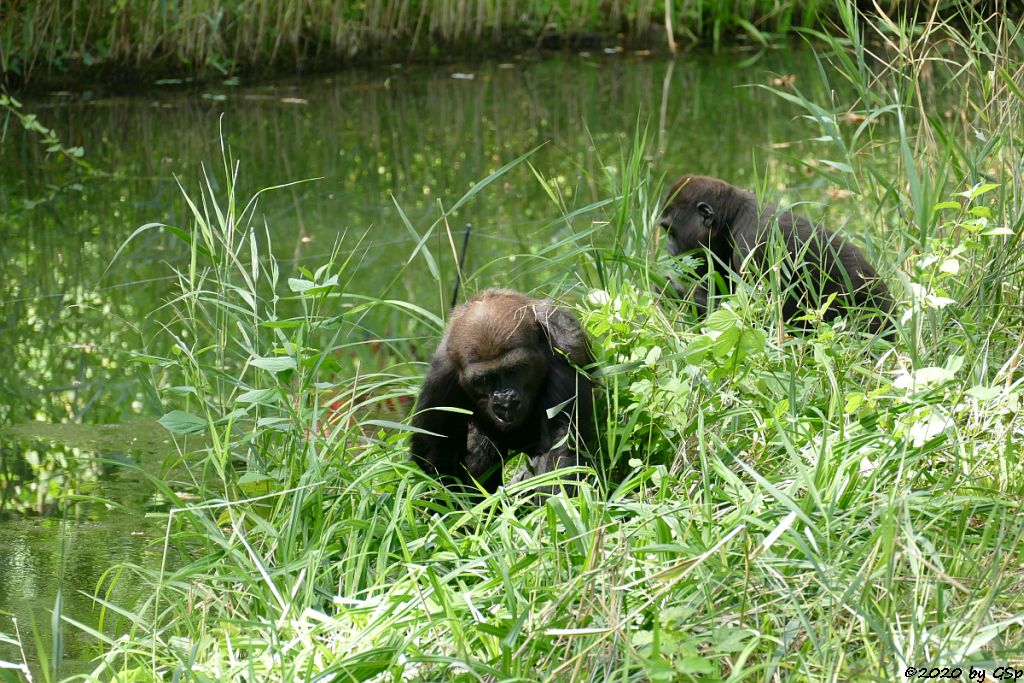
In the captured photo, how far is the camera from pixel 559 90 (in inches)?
540

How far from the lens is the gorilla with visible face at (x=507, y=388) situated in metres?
3.80

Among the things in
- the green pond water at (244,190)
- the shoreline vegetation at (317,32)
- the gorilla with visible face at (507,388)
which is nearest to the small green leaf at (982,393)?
the gorilla with visible face at (507,388)

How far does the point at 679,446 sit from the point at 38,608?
221 centimetres

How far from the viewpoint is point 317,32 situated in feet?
45.4

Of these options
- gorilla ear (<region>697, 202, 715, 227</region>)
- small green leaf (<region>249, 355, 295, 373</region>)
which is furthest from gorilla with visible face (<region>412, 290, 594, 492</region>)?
gorilla ear (<region>697, 202, 715, 227</region>)

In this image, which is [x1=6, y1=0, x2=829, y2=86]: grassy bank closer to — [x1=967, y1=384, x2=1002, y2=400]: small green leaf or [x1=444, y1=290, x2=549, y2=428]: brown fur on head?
[x1=444, y1=290, x2=549, y2=428]: brown fur on head

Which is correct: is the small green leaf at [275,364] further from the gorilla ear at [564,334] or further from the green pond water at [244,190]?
the gorilla ear at [564,334]

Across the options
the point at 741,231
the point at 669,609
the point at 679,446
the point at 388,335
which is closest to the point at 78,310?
the point at 388,335

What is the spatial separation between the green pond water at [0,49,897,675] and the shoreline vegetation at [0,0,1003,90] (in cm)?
35

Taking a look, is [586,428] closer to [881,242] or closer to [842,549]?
[842,549]

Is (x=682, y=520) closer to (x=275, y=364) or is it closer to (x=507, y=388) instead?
(x=507, y=388)

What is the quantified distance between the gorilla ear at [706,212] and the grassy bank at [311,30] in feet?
17.6

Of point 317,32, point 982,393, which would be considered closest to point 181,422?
point 982,393

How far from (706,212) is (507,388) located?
257 centimetres
